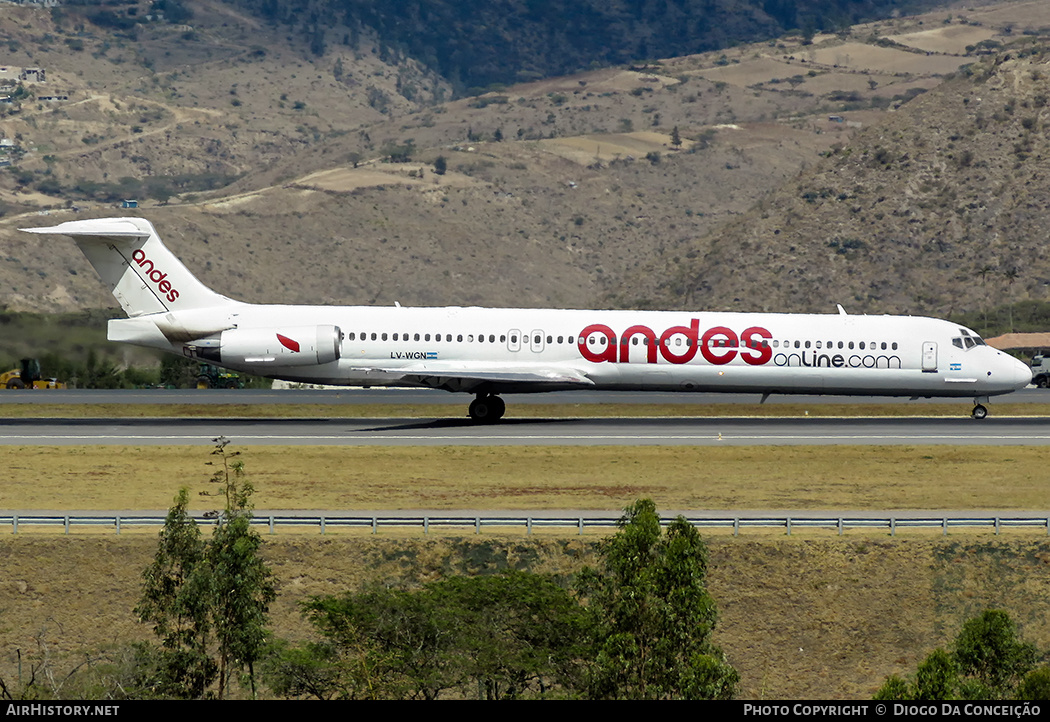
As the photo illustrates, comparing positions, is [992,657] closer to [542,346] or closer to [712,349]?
[712,349]

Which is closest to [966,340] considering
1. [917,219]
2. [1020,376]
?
[1020,376]

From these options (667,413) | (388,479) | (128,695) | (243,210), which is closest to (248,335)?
(388,479)

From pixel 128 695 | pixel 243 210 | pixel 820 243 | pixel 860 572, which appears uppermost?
pixel 243 210

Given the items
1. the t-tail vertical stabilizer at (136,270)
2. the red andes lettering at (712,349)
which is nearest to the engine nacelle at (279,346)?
the t-tail vertical stabilizer at (136,270)

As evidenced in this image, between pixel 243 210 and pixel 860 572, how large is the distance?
163 meters

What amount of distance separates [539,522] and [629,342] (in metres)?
18.1

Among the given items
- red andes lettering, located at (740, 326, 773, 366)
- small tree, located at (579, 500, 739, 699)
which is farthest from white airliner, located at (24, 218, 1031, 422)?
small tree, located at (579, 500, 739, 699)

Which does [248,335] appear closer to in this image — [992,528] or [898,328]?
[898,328]

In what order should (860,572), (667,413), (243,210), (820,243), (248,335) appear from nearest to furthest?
(860,572)
(248,335)
(667,413)
(820,243)
(243,210)

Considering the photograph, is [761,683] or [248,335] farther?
Result: [248,335]

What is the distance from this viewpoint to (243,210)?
185 m

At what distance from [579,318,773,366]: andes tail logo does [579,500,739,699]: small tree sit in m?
23.8

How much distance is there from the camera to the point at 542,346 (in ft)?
163
